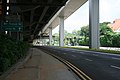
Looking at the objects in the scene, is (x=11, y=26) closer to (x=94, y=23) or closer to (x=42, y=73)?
(x=42, y=73)

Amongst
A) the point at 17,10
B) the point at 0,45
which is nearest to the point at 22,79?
the point at 0,45

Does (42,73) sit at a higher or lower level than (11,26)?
lower

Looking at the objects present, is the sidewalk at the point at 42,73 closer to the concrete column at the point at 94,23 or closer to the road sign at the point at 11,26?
the road sign at the point at 11,26

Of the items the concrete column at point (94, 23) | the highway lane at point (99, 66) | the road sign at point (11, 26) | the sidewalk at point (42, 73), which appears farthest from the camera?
the concrete column at point (94, 23)

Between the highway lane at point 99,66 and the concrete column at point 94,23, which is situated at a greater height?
the concrete column at point 94,23

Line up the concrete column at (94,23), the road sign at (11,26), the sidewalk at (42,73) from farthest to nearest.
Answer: the concrete column at (94,23), the road sign at (11,26), the sidewalk at (42,73)

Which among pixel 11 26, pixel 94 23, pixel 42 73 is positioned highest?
pixel 94 23

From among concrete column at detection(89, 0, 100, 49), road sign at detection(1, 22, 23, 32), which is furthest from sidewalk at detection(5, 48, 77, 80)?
concrete column at detection(89, 0, 100, 49)

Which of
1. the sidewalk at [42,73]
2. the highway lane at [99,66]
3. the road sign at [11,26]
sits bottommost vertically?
the sidewalk at [42,73]

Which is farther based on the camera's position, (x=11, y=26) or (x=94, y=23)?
(x=94, y=23)

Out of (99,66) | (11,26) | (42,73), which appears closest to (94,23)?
(11,26)

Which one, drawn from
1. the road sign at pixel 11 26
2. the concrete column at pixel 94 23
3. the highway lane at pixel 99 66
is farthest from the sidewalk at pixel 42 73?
the concrete column at pixel 94 23

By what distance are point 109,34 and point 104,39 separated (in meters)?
3.98

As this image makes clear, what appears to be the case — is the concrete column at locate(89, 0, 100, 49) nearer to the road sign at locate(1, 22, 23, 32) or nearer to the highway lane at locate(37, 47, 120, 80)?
the road sign at locate(1, 22, 23, 32)
